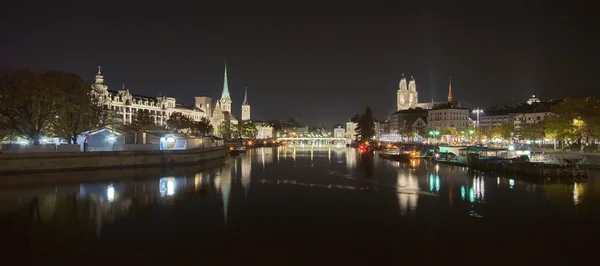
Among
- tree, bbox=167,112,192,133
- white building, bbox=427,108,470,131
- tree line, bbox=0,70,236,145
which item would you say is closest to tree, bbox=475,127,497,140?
white building, bbox=427,108,470,131

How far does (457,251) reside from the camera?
18344 mm

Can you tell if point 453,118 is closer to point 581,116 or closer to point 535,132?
point 535,132

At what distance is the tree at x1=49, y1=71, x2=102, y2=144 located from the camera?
51281 millimetres

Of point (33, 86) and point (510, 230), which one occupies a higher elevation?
point (33, 86)

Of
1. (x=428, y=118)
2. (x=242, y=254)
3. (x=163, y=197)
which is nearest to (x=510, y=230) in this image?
(x=242, y=254)

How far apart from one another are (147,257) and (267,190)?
18.9 metres

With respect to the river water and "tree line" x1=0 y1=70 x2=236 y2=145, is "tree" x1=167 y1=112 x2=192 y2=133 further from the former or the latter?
the river water

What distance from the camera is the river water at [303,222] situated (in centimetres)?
1795

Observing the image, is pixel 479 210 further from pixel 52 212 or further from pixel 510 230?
pixel 52 212

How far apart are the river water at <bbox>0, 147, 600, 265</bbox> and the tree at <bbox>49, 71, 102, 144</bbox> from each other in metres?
17.8

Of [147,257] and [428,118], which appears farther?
[428,118]

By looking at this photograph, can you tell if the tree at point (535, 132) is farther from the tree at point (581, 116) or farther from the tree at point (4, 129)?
the tree at point (4, 129)

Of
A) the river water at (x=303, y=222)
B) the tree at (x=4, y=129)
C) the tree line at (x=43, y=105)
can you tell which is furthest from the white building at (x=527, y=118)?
the tree at (x=4, y=129)

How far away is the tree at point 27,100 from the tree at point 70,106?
1.02 meters
